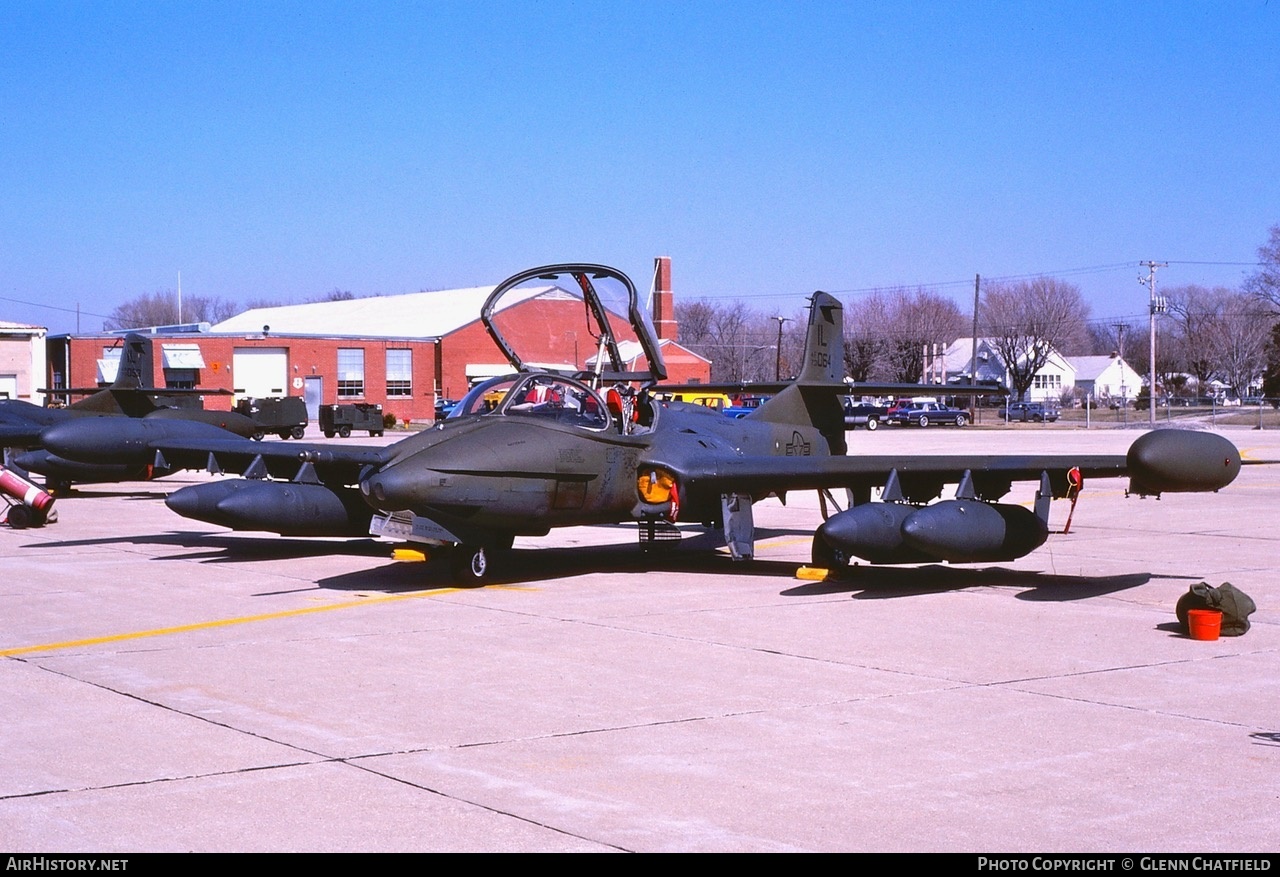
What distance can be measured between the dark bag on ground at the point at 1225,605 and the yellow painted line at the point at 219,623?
658cm

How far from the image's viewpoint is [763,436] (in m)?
17.8

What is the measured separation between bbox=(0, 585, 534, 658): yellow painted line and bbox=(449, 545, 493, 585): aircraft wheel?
6.3 inches

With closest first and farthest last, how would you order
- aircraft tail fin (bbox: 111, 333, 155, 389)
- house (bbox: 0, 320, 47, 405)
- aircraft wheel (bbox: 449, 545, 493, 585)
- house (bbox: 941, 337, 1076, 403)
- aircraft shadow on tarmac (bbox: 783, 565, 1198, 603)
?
aircraft shadow on tarmac (bbox: 783, 565, 1198, 603) → aircraft wheel (bbox: 449, 545, 493, 585) → aircraft tail fin (bbox: 111, 333, 155, 389) → house (bbox: 0, 320, 47, 405) → house (bbox: 941, 337, 1076, 403)

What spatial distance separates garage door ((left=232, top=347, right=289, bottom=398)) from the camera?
73938mm

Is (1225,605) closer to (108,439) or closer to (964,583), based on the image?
(964,583)

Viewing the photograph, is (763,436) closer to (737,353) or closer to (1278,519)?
(1278,519)

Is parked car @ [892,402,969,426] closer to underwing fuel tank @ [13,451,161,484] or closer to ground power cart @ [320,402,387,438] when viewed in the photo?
ground power cart @ [320,402,387,438]

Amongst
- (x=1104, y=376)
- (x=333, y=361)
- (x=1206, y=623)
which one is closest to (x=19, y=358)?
(x=333, y=361)

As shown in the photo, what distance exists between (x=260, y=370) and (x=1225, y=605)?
68.4 meters

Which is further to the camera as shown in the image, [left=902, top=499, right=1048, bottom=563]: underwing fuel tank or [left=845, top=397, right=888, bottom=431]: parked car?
[left=845, top=397, right=888, bottom=431]: parked car

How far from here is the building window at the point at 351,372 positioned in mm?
76375

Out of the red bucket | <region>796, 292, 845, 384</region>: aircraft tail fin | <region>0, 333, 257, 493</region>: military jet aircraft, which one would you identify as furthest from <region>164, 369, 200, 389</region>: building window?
the red bucket

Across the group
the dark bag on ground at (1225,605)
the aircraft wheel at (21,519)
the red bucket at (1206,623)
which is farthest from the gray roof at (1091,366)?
the red bucket at (1206,623)

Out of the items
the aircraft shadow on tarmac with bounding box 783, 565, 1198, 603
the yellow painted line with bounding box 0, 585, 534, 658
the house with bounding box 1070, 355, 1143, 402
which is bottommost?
the aircraft shadow on tarmac with bounding box 783, 565, 1198, 603
